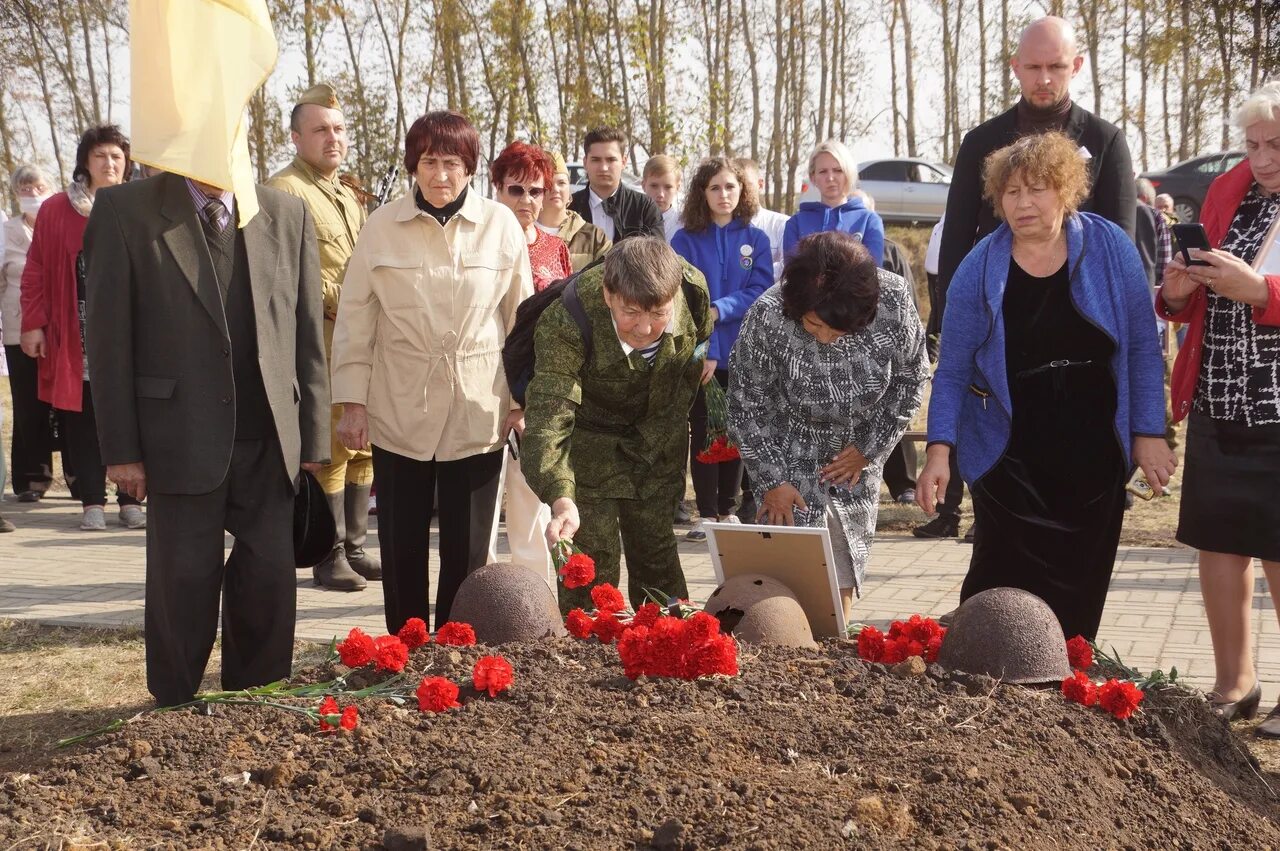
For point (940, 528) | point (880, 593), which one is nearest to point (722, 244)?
point (880, 593)

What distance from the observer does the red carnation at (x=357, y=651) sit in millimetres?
3736

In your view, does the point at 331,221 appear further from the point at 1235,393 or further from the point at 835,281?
the point at 1235,393

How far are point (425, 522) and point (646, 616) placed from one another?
1.67 m

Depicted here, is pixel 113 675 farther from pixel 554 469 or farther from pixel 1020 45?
pixel 1020 45

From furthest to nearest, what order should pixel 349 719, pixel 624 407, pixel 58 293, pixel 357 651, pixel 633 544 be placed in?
pixel 58 293, pixel 633 544, pixel 624 407, pixel 357 651, pixel 349 719

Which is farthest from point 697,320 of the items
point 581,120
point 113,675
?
point 581,120

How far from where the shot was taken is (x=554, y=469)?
446 centimetres

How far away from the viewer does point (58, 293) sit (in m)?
8.59

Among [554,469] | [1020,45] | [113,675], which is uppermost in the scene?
[1020,45]

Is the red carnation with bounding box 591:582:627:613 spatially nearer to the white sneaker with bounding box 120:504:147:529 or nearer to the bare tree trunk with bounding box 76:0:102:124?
the white sneaker with bounding box 120:504:147:529

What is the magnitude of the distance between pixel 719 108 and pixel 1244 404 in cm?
2114

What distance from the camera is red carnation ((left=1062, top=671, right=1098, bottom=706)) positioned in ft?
11.8

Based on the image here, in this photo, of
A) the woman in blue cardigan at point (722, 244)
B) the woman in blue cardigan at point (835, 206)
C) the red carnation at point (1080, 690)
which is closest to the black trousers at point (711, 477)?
the woman in blue cardigan at point (722, 244)

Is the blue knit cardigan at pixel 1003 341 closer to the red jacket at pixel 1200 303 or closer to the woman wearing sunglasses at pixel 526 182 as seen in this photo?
the red jacket at pixel 1200 303
